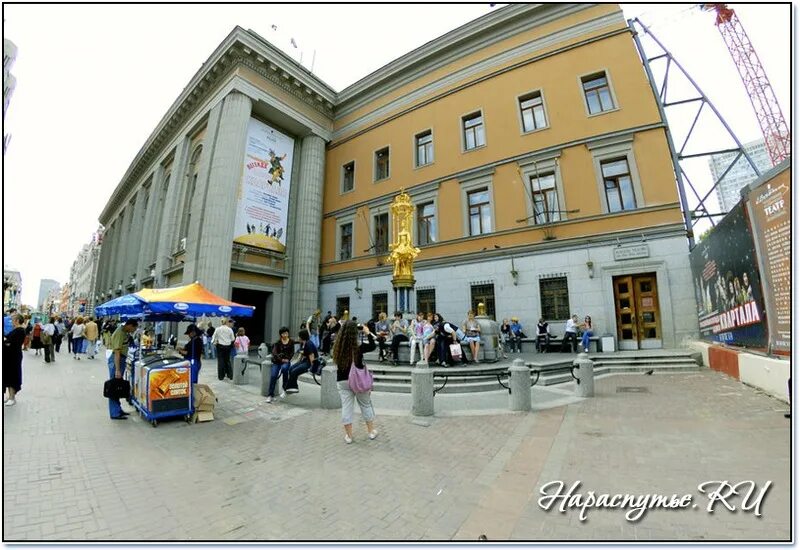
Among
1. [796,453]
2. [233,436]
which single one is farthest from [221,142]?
[796,453]

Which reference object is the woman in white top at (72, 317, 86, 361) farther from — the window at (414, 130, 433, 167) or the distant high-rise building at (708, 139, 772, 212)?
the distant high-rise building at (708, 139, 772, 212)

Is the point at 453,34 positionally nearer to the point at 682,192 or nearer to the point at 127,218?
the point at 682,192

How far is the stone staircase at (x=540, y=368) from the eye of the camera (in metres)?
9.27

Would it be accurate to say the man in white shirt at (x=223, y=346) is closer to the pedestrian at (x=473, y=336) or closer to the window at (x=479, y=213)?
the pedestrian at (x=473, y=336)

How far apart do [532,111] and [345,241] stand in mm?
13911

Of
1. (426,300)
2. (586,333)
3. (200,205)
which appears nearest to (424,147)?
(426,300)

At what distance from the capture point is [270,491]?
3848 millimetres

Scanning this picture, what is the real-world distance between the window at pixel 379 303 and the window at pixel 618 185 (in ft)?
41.0

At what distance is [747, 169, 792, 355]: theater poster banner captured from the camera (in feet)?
20.3

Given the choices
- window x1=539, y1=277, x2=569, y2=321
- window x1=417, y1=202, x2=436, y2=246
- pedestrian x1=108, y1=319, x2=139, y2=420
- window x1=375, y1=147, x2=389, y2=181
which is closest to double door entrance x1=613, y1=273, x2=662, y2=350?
window x1=539, y1=277, x2=569, y2=321

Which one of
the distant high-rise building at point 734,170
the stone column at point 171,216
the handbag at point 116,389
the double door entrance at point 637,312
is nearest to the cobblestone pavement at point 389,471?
the handbag at point 116,389

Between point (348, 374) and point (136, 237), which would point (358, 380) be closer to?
point (348, 374)

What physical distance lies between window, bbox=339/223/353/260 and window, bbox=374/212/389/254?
7.48 ft

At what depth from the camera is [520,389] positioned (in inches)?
278
